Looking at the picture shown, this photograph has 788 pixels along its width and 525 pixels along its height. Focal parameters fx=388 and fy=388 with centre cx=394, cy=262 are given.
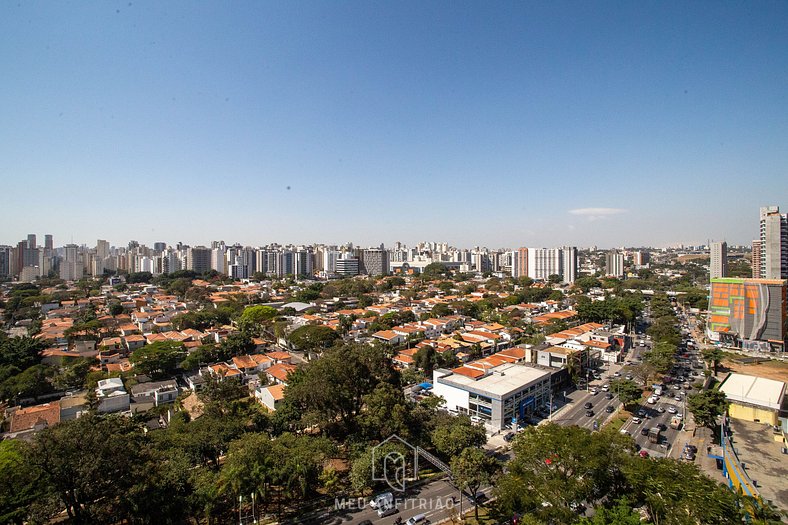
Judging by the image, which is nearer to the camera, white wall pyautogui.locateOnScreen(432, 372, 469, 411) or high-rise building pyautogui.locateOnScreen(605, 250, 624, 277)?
white wall pyautogui.locateOnScreen(432, 372, 469, 411)

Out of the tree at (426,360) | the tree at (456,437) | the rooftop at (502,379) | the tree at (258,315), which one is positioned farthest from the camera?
the tree at (258,315)

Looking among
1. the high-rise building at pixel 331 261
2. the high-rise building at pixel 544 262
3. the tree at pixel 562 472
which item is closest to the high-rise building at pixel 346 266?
the high-rise building at pixel 331 261

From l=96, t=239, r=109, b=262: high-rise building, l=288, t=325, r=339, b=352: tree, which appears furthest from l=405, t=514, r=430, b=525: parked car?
l=96, t=239, r=109, b=262: high-rise building

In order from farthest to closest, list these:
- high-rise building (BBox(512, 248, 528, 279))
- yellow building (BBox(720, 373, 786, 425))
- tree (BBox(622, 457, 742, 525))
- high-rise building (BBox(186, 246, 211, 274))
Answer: high-rise building (BBox(186, 246, 211, 274)) < high-rise building (BBox(512, 248, 528, 279)) < yellow building (BBox(720, 373, 786, 425)) < tree (BBox(622, 457, 742, 525))

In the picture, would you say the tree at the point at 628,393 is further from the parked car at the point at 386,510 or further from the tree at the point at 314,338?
the tree at the point at 314,338

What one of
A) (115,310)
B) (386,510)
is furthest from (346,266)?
(386,510)

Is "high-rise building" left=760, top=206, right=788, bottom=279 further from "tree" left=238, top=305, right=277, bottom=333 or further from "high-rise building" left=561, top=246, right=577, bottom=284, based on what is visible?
"tree" left=238, top=305, right=277, bottom=333
